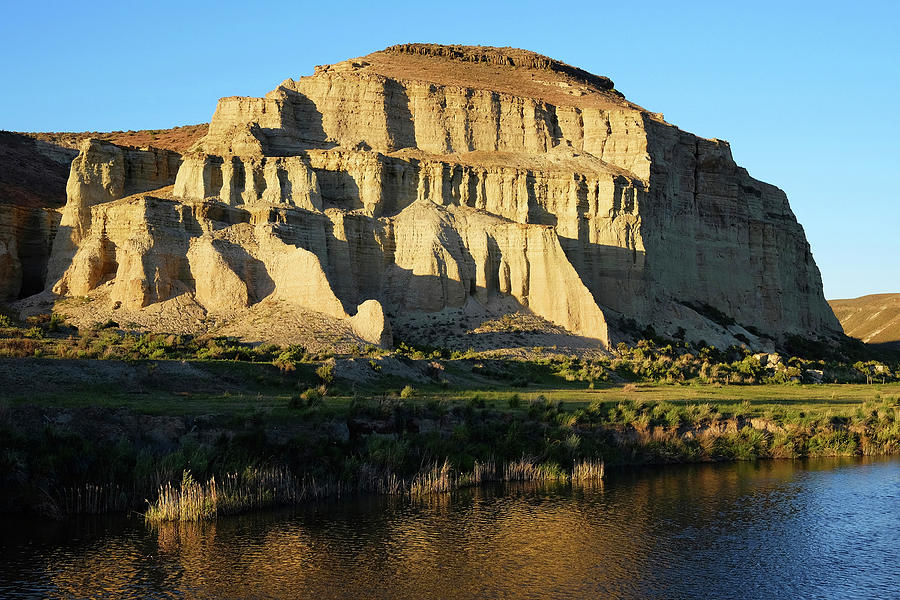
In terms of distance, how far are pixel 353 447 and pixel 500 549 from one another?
23.1 feet

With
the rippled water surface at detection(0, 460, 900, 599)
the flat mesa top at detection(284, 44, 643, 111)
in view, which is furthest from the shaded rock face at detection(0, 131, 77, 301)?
the rippled water surface at detection(0, 460, 900, 599)

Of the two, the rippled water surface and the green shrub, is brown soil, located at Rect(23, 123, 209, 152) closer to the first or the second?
the green shrub

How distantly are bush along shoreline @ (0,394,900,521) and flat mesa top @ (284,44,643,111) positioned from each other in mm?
50754

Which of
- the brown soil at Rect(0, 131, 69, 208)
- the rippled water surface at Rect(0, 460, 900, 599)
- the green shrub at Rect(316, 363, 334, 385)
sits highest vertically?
the brown soil at Rect(0, 131, 69, 208)

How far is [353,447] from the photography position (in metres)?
24.7

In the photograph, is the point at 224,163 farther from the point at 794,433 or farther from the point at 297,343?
the point at 794,433

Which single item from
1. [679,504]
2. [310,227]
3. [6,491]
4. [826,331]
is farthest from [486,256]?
[826,331]

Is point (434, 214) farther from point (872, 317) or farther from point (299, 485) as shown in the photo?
point (872, 317)

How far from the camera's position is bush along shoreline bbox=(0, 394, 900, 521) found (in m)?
20.7

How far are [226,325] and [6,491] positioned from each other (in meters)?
26.8

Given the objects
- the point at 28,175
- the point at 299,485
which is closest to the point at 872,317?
the point at 28,175

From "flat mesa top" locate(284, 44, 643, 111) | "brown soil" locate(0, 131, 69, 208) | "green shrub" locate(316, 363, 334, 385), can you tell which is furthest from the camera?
"flat mesa top" locate(284, 44, 643, 111)

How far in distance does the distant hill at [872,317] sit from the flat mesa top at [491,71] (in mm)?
79955

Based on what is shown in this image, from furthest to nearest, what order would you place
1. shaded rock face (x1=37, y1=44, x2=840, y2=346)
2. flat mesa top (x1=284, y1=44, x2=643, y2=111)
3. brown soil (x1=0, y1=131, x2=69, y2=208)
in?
flat mesa top (x1=284, y1=44, x2=643, y2=111) < brown soil (x1=0, y1=131, x2=69, y2=208) < shaded rock face (x1=37, y1=44, x2=840, y2=346)
